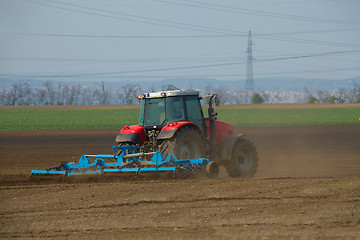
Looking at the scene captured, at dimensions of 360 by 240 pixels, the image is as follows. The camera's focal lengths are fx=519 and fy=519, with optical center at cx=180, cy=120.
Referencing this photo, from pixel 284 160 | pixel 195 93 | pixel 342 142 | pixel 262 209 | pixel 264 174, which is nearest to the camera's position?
pixel 262 209

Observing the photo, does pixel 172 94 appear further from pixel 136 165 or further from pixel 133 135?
pixel 136 165

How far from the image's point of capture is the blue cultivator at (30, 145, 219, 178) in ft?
41.5

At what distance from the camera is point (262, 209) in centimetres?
962

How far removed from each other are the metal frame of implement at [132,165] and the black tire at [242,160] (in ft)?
5.09

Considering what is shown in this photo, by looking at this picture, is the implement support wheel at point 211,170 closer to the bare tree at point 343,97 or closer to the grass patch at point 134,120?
the grass patch at point 134,120

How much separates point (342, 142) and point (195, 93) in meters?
15.1

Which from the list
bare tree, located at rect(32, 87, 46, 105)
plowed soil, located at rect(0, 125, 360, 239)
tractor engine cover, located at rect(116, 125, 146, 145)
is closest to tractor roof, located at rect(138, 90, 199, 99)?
tractor engine cover, located at rect(116, 125, 146, 145)

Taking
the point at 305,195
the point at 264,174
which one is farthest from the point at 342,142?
the point at 305,195

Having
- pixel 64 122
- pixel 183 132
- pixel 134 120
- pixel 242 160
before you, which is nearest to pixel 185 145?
pixel 183 132

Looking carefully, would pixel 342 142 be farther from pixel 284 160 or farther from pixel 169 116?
pixel 169 116

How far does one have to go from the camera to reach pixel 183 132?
43.2 ft

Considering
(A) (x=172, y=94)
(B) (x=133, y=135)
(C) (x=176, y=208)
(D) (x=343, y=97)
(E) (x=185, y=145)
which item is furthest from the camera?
(D) (x=343, y=97)

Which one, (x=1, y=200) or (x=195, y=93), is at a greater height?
(x=195, y=93)

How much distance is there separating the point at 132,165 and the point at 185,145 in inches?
57.6
